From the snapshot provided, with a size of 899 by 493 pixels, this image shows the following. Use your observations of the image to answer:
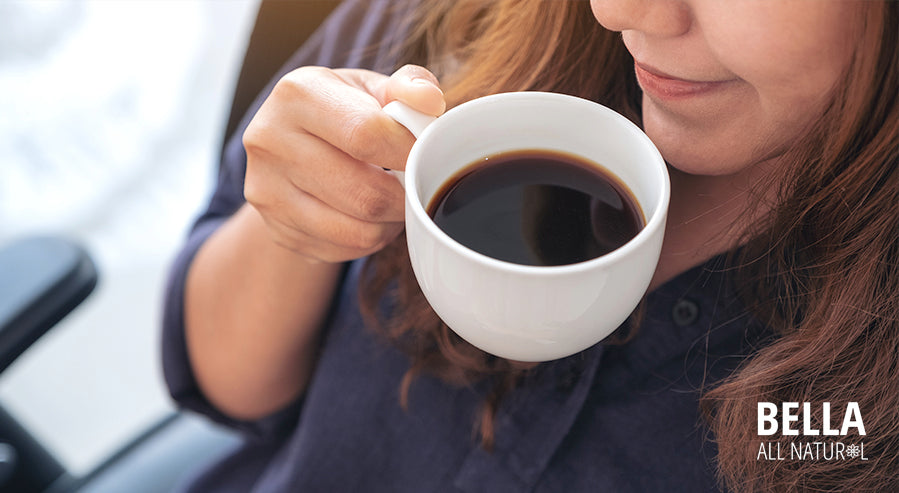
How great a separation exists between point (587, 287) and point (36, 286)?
2.05 feet

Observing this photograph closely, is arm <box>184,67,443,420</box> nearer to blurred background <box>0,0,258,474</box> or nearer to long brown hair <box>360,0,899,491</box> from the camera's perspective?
long brown hair <box>360,0,899,491</box>

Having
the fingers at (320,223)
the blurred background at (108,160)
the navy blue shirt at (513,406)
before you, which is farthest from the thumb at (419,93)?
the blurred background at (108,160)

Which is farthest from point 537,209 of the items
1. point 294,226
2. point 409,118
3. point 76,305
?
point 76,305

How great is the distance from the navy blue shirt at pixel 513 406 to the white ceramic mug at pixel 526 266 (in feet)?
0.67

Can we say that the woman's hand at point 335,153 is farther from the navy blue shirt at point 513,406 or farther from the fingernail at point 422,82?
the navy blue shirt at point 513,406

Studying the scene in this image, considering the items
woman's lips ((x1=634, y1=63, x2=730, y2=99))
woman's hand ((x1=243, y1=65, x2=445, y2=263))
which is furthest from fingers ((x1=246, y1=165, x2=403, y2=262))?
woman's lips ((x1=634, y1=63, x2=730, y2=99))

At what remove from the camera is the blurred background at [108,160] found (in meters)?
1.70

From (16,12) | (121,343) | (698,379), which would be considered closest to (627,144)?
(698,379)

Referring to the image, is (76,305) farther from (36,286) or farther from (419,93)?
(419,93)

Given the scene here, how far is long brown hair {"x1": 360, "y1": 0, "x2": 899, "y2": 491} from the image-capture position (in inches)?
21.7

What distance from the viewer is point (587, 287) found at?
1.52 ft

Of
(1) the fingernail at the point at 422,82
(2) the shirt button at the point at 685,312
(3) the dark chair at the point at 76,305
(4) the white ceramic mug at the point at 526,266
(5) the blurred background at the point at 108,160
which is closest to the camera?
(4) the white ceramic mug at the point at 526,266

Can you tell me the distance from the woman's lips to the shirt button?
0.22m

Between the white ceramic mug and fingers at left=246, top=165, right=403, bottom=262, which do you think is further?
fingers at left=246, top=165, right=403, bottom=262
